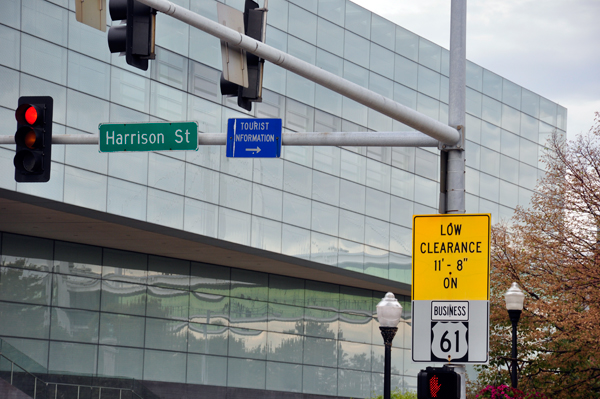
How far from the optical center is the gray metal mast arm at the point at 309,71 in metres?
8.32

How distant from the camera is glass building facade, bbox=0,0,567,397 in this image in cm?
2970

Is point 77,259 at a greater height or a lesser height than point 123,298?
greater

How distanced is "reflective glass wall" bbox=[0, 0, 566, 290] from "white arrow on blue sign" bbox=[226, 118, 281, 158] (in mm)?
15839

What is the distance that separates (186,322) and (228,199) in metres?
6.79

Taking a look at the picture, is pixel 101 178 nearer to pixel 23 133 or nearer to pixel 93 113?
pixel 93 113

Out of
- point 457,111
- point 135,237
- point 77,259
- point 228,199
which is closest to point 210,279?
point 228,199

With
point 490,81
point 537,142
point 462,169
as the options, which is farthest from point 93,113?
point 537,142

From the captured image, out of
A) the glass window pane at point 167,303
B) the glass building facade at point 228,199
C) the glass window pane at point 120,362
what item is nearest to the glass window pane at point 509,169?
the glass building facade at point 228,199

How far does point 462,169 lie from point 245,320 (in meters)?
30.6

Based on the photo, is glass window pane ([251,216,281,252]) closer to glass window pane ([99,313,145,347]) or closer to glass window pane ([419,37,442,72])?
glass window pane ([99,313,145,347])

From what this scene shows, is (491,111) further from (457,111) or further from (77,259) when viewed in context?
(457,111)

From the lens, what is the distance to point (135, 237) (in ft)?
110

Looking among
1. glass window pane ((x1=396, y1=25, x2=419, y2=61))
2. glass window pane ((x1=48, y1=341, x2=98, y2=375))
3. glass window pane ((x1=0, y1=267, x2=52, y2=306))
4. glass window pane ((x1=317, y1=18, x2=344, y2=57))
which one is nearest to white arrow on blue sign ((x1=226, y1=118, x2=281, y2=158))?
glass window pane ((x1=0, y1=267, x2=52, y2=306))

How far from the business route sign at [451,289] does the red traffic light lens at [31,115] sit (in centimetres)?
599
